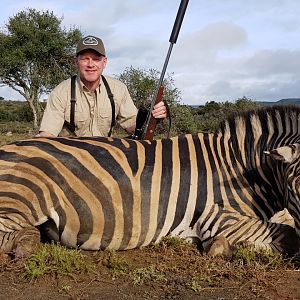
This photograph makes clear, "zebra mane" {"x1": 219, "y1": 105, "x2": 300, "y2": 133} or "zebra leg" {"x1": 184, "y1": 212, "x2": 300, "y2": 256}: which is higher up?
"zebra mane" {"x1": 219, "y1": 105, "x2": 300, "y2": 133}

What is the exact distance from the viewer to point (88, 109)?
5.09 meters

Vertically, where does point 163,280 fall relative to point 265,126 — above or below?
below

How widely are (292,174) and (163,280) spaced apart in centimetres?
115

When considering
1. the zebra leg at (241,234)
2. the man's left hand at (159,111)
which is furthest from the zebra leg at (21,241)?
the man's left hand at (159,111)

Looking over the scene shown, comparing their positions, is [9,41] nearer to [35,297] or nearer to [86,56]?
[86,56]

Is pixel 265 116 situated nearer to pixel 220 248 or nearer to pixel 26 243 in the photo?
pixel 220 248

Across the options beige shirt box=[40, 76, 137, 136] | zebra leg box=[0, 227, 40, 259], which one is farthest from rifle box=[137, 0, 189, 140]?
zebra leg box=[0, 227, 40, 259]

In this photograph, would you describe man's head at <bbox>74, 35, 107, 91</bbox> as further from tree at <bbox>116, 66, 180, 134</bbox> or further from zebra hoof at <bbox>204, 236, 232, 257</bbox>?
tree at <bbox>116, 66, 180, 134</bbox>

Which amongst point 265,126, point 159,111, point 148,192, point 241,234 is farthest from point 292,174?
point 159,111

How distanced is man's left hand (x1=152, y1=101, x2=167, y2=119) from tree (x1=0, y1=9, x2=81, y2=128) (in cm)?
1980

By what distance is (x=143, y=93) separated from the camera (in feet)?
56.1

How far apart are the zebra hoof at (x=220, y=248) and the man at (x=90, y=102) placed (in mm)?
1948

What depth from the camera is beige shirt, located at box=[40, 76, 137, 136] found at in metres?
4.91

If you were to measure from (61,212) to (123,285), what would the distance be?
0.79m
